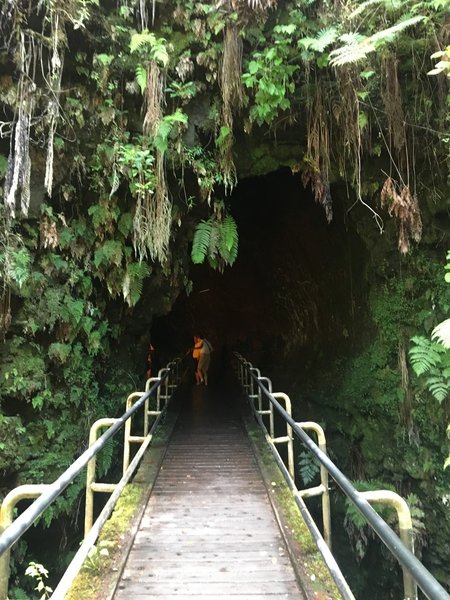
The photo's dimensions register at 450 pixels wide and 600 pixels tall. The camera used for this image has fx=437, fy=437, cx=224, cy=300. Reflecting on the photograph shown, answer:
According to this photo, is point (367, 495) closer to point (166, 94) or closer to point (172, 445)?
point (172, 445)

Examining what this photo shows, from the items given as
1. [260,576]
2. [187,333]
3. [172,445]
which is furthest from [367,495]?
[187,333]

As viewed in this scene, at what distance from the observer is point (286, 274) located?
1360 cm

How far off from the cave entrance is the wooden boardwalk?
4.85 meters

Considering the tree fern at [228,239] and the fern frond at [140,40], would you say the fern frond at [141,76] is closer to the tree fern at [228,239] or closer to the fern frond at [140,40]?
the fern frond at [140,40]

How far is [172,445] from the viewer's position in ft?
22.8

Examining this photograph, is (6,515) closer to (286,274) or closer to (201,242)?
(201,242)

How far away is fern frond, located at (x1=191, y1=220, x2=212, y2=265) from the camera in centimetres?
656

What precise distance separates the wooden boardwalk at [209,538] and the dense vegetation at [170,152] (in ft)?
6.60

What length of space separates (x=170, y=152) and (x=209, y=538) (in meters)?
4.98

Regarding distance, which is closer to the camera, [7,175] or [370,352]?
[7,175]

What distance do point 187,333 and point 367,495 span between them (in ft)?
73.2

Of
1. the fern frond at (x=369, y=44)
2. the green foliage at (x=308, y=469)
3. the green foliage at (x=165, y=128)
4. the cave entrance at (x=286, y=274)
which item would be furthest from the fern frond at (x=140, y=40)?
the green foliage at (x=308, y=469)

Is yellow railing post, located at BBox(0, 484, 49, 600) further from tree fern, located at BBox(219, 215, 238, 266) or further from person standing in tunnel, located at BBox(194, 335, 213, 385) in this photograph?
person standing in tunnel, located at BBox(194, 335, 213, 385)

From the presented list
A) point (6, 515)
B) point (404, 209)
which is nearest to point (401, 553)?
point (6, 515)
